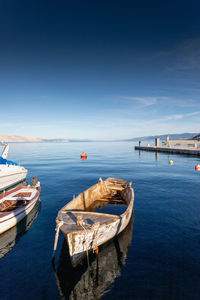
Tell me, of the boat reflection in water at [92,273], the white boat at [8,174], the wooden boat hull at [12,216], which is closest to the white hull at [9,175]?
the white boat at [8,174]

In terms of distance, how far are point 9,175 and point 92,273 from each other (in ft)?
72.0

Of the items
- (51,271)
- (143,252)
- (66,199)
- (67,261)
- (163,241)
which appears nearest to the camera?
(51,271)

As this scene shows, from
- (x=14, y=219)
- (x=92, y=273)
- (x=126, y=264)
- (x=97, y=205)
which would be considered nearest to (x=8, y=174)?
(x=14, y=219)

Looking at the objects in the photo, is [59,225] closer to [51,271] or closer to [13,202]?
[51,271]

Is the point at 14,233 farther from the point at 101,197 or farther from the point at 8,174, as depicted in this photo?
the point at 8,174

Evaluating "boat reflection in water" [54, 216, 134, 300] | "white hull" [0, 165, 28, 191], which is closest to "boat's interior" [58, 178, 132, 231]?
"boat reflection in water" [54, 216, 134, 300]

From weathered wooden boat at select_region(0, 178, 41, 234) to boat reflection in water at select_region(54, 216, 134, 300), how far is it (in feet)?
15.9

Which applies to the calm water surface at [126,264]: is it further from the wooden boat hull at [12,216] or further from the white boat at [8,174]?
the white boat at [8,174]

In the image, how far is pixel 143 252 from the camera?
941 centimetres

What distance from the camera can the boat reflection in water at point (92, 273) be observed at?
7.10 meters

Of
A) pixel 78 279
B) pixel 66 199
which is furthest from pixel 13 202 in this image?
pixel 78 279

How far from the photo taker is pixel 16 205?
1488cm

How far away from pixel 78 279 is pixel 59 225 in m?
2.68

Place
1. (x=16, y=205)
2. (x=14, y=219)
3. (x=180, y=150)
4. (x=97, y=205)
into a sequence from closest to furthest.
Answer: (x=14, y=219) → (x=16, y=205) → (x=97, y=205) → (x=180, y=150)
